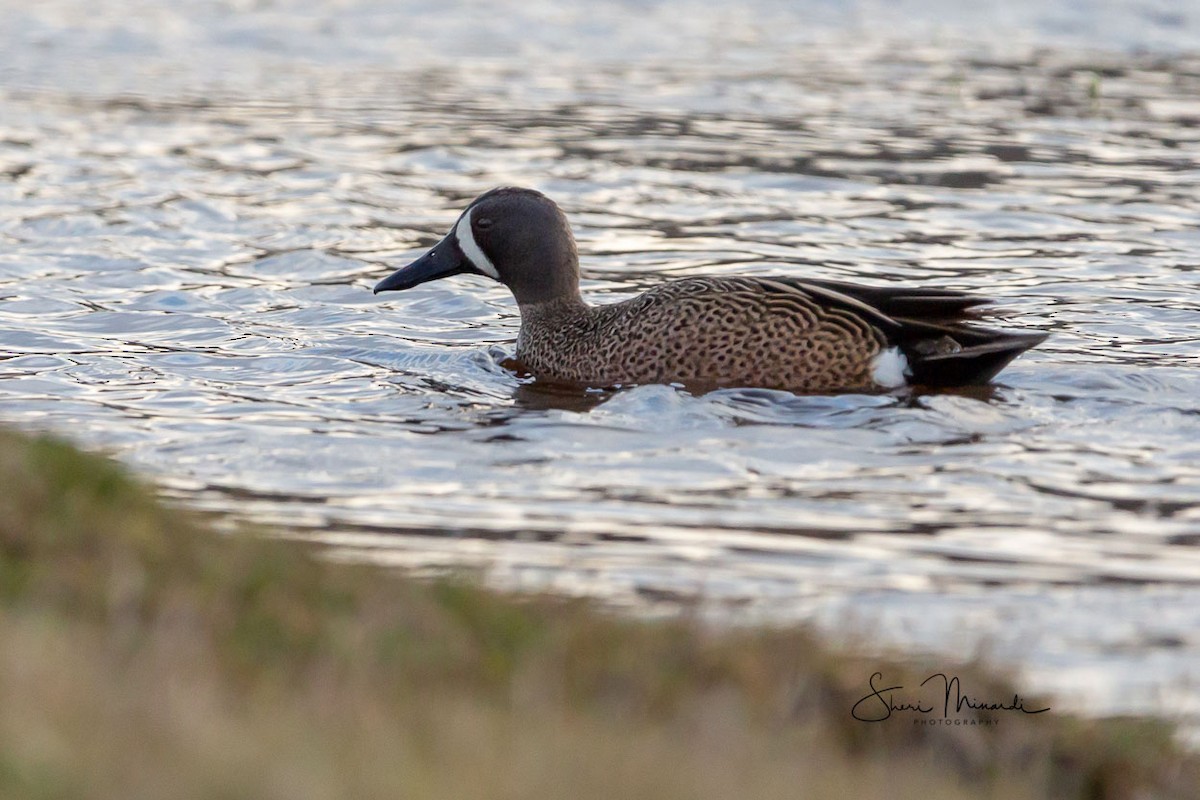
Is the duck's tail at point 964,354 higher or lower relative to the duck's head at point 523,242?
lower

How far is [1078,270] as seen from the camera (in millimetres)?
10227

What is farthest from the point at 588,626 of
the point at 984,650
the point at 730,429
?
the point at 730,429

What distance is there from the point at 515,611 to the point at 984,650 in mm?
1250

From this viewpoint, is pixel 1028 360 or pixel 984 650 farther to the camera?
pixel 1028 360

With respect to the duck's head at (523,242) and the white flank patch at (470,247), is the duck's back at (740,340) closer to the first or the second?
the duck's head at (523,242)

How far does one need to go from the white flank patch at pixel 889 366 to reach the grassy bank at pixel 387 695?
11.2 feet

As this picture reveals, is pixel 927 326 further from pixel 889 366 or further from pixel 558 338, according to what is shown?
pixel 558 338

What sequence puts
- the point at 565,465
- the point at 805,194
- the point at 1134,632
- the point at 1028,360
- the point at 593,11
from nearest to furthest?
the point at 1134,632, the point at 565,465, the point at 1028,360, the point at 805,194, the point at 593,11

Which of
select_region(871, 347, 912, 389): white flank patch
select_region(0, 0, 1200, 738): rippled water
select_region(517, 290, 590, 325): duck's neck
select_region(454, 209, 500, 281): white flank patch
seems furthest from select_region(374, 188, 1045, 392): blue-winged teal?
select_region(454, 209, 500, 281): white flank patch

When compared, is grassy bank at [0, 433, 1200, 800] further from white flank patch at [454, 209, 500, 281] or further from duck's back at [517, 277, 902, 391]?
white flank patch at [454, 209, 500, 281]

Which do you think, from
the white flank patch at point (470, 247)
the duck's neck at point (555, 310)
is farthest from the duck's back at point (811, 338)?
the white flank patch at point (470, 247)

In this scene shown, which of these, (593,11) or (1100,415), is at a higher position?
(593,11)

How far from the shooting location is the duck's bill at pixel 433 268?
9031 mm

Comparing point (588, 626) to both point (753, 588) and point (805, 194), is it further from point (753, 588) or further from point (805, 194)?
point (805, 194)
